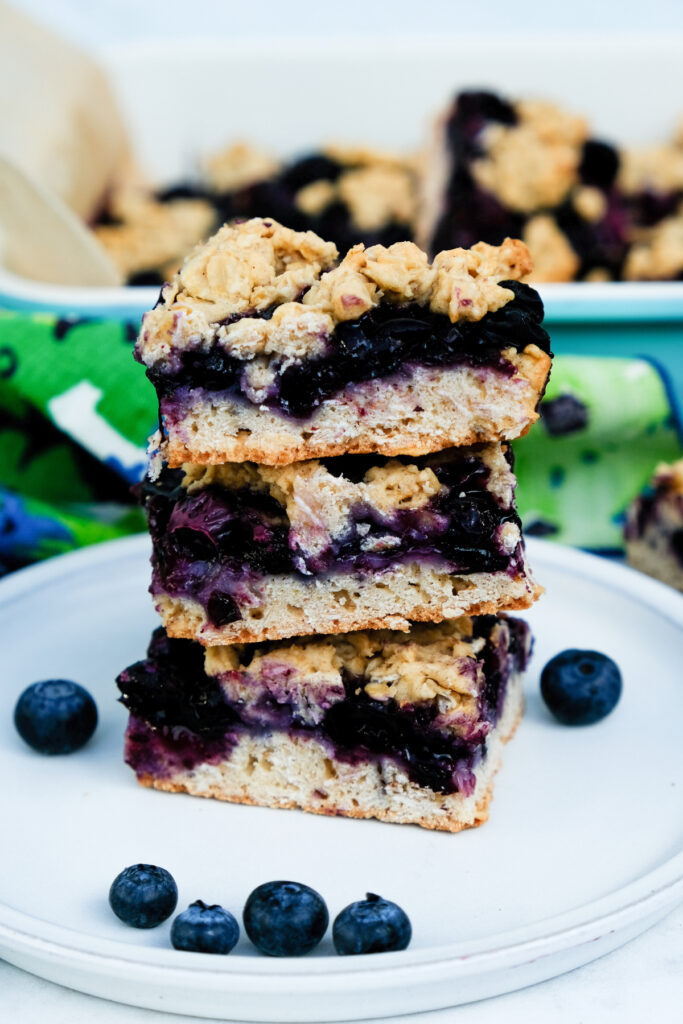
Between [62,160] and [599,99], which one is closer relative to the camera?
[62,160]

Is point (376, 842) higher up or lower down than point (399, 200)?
lower down

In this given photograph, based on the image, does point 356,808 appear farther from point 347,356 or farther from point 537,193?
point 537,193

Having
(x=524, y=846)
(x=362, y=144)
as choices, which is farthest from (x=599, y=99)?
(x=524, y=846)

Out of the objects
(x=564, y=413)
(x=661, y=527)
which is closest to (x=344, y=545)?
(x=661, y=527)

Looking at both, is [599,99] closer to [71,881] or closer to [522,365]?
[522,365]

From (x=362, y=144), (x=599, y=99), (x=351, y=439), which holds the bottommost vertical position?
(x=351, y=439)

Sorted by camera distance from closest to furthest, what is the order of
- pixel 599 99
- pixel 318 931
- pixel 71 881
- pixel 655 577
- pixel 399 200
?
1. pixel 318 931
2. pixel 71 881
3. pixel 655 577
4. pixel 399 200
5. pixel 599 99

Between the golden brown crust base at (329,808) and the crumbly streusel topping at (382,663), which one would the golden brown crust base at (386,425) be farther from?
the golden brown crust base at (329,808)

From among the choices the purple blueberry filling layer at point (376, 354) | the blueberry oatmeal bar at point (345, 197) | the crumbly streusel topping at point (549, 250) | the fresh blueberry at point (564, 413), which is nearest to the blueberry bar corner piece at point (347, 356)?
the purple blueberry filling layer at point (376, 354)
